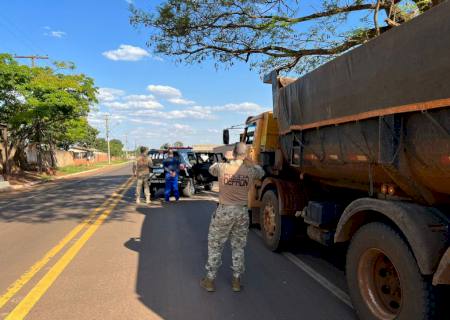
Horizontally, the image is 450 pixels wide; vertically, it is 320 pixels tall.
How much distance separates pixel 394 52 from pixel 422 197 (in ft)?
4.12

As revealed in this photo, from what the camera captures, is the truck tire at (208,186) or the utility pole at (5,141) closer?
the truck tire at (208,186)

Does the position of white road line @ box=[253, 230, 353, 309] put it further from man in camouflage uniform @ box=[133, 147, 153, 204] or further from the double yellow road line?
man in camouflage uniform @ box=[133, 147, 153, 204]

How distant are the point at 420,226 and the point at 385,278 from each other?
0.81 meters

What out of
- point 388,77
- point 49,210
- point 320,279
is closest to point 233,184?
point 320,279

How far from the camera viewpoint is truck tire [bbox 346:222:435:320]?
328 centimetres

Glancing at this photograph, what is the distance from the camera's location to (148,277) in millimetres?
5543

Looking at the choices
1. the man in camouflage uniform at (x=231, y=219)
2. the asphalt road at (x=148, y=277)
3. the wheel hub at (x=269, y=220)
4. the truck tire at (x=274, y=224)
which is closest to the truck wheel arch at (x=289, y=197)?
the truck tire at (x=274, y=224)

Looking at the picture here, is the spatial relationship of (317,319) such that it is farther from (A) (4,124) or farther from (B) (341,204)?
(A) (4,124)

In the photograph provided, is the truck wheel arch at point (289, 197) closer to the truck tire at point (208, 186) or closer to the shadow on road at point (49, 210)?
the shadow on road at point (49, 210)

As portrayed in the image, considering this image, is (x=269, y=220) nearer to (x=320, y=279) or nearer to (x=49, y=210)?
(x=320, y=279)

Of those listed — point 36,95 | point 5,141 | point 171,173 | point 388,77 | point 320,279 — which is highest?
point 36,95

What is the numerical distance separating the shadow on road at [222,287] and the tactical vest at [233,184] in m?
1.06

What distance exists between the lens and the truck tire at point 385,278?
10.8 feet

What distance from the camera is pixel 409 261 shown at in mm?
3344
